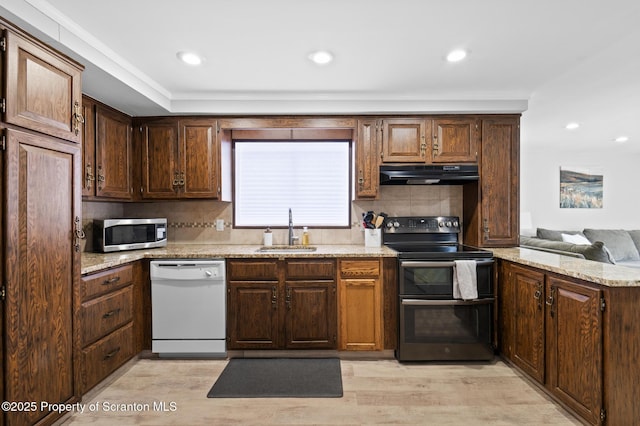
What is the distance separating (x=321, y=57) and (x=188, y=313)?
2.26 metres

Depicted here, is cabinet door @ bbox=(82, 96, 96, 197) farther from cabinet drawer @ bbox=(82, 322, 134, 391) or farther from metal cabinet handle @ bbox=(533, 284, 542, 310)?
metal cabinet handle @ bbox=(533, 284, 542, 310)

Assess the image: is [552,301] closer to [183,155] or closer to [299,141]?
[299,141]

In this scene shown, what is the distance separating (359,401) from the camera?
2.23 meters

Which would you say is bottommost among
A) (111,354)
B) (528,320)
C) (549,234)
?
(111,354)

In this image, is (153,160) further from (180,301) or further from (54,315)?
(54,315)

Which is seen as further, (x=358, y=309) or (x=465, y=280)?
(x=358, y=309)

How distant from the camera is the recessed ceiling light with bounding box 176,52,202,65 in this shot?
92.0 inches

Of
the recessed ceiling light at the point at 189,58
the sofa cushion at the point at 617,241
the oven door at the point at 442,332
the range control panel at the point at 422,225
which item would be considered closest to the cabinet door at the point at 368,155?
the range control panel at the point at 422,225

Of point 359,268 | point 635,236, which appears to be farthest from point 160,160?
point 635,236

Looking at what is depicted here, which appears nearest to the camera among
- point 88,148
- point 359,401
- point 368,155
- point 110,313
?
point 359,401

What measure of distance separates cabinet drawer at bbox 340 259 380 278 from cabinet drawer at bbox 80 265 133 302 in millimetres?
1701

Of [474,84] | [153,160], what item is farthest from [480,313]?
[153,160]

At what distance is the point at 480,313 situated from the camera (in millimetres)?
2793

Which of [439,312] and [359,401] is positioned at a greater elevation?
[439,312]
